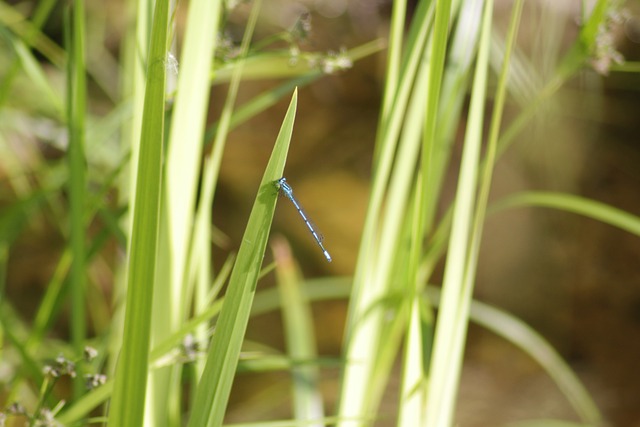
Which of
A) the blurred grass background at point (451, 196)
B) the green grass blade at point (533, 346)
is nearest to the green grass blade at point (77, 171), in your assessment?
the green grass blade at point (533, 346)

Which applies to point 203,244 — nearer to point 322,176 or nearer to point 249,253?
point 249,253

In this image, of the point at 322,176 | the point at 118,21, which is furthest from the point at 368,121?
the point at 118,21

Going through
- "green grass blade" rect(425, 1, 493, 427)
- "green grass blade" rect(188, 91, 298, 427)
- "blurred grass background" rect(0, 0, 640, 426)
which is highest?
"blurred grass background" rect(0, 0, 640, 426)

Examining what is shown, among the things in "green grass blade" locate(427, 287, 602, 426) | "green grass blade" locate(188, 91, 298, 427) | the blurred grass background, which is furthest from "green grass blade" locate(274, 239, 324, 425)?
the blurred grass background

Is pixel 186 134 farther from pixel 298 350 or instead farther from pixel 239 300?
pixel 298 350

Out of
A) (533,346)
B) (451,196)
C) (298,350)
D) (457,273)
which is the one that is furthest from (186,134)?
(451,196)

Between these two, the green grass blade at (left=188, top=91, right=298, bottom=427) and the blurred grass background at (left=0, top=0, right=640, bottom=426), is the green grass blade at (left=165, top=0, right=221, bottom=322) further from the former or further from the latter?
the blurred grass background at (left=0, top=0, right=640, bottom=426)

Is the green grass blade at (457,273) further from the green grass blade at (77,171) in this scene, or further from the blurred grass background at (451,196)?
the blurred grass background at (451,196)
